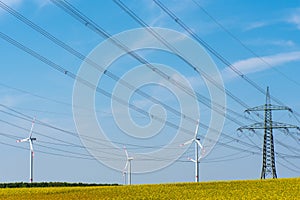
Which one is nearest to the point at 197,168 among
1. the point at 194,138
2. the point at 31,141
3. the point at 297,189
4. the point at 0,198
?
the point at 194,138

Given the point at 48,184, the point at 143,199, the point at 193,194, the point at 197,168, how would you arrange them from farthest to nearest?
the point at 197,168
the point at 48,184
the point at 193,194
the point at 143,199

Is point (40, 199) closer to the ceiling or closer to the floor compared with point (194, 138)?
closer to the floor

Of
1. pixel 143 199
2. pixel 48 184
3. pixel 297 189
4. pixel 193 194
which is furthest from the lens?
pixel 48 184

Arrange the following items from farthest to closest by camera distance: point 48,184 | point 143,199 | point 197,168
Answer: point 197,168 → point 48,184 → point 143,199

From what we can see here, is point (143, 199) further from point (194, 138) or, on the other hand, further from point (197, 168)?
point (194, 138)

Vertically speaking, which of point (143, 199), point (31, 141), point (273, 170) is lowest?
point (143, 199)

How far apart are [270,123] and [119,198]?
55990 millimetres

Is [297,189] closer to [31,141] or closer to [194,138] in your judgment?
[194,138]

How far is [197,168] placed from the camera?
90.9 metres

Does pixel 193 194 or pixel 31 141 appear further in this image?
pixel 31 141

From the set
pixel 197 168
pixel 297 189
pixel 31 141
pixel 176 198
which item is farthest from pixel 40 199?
pixel 31 141

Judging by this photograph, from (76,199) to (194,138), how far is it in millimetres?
58002

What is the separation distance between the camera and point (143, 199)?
44.6 m

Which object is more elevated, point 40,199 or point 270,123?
point 270,123
